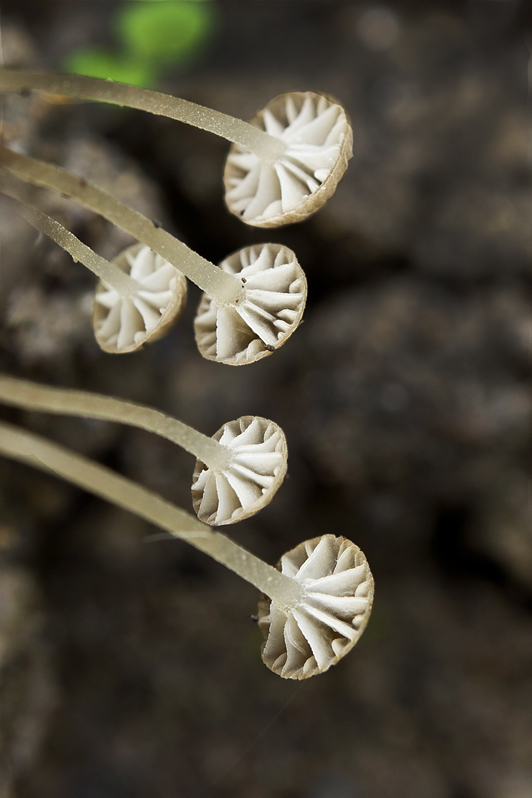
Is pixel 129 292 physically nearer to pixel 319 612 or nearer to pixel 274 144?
pixel 274 144

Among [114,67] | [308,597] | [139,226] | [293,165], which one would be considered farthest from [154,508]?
[114,67]

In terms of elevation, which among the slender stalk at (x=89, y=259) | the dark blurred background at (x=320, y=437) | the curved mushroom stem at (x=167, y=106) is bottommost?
the dark blurred background at (x=320, y=437)

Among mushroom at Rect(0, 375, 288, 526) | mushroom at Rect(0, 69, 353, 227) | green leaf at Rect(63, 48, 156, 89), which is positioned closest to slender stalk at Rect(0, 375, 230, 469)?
mushroom at Rect(0, 375, 288, 526)

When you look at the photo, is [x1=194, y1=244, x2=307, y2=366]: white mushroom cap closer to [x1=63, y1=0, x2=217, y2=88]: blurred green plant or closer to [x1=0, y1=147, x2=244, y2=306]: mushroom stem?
[x1=0, y1=147, x2=244, y2=306]: mushroom stem

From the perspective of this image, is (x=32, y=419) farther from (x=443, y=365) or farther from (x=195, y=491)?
(x=443, y=365)

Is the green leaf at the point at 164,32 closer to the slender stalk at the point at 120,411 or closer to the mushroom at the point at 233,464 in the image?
the slender stalk at the point at 120,411

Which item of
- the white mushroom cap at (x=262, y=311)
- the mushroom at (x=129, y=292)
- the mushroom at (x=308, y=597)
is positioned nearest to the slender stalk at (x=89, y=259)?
the mushroom at (x=129, y=292)
